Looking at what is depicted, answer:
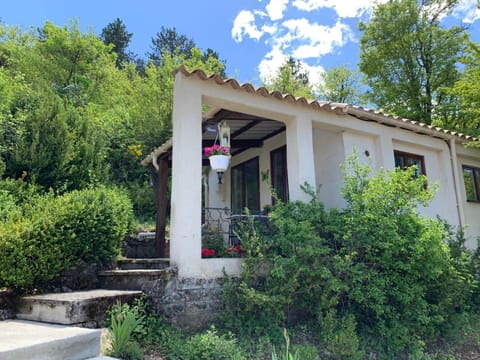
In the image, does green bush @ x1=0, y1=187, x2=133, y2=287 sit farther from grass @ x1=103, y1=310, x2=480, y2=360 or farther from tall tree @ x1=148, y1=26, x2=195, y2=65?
tall tree @ x1=148, y1=26, x2=195, y2=65

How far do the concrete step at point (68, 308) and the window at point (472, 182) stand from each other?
9.81 m

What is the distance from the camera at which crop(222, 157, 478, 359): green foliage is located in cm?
475

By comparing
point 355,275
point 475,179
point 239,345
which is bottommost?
point 239,345

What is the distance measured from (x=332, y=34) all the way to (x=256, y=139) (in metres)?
20.6

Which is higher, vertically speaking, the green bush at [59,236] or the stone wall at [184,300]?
the green bush at [59,236]

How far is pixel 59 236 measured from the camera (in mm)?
4672

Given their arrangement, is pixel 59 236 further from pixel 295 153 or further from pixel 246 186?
pixel 246 186

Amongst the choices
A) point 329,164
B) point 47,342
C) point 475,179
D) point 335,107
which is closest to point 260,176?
point 329,164

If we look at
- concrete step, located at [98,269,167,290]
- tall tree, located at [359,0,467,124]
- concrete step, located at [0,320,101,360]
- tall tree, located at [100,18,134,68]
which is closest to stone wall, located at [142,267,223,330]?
concrete step, located at [98,269,167,290]

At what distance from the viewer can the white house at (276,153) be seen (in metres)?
5.09

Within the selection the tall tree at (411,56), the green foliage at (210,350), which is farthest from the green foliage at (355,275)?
the tall tree at (411,56)

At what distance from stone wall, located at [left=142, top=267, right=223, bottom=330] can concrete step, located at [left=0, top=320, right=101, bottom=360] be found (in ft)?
4.18

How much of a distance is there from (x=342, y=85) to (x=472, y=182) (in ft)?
51.9

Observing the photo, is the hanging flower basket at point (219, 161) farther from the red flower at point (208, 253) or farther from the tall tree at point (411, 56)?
the tall tree at point (411, 56)
